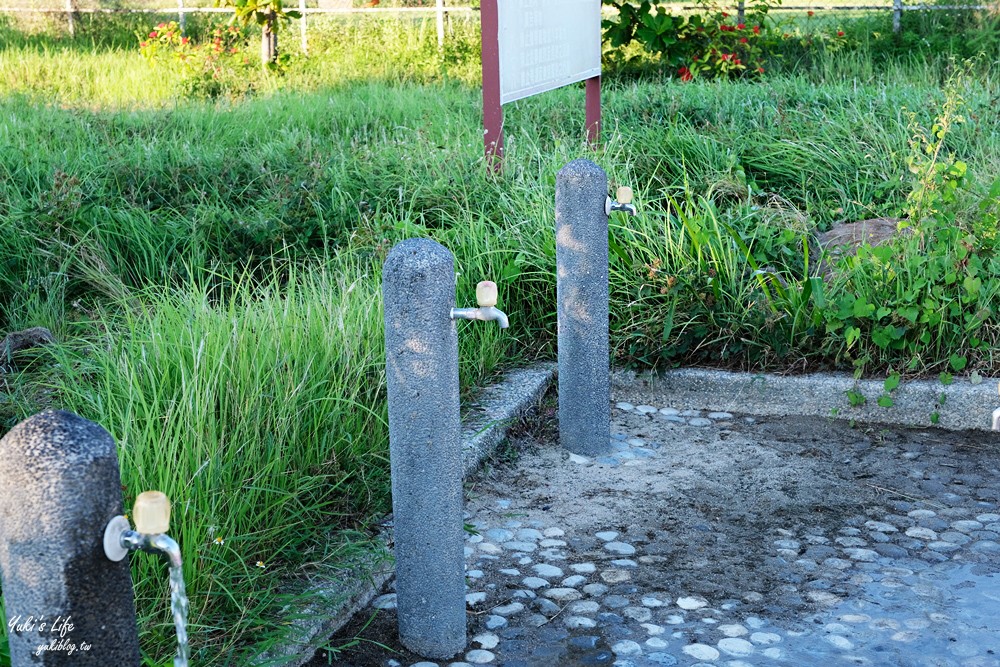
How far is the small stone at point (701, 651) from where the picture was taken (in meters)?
2.72

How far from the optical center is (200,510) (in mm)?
2789

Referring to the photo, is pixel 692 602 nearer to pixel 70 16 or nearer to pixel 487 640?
pixel 487 640

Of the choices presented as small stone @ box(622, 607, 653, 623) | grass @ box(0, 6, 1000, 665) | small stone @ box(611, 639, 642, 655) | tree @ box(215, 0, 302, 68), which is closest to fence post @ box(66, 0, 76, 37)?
tree @ box(215, 0, 302, 68)

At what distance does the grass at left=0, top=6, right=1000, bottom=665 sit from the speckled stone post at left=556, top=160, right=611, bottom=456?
0.58 meters

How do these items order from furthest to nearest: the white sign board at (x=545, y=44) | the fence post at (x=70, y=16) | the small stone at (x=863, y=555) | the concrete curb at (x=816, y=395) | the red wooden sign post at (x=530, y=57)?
1. the fence post at (x=70, y=16)
2. the white sign board at (x=545, y=44)
3. the red wooden sign post at (x=530, y=57)
4. the concrete curb at (x=816, y=395)
5. the small stone at (x=863, y=555)

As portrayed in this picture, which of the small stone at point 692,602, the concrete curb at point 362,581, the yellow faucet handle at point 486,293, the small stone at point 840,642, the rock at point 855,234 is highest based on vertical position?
the yellow faucet handle at point 486,293

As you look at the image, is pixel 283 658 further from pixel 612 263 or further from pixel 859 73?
pixel 859 73

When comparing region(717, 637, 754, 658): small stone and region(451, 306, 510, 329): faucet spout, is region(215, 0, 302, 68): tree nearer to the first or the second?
region(451, 306, 510, 329): faucet spout

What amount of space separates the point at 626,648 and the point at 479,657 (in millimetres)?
368

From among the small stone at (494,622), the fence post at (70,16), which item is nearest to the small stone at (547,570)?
the small stone at (494,622)

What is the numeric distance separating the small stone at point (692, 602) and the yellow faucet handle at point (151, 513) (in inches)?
66.5

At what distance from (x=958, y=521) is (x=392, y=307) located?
199 centimetres

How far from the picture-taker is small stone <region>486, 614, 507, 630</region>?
2.90 metres

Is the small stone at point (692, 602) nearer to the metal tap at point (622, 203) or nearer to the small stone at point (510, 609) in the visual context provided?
the small stone at point (510, 609)
